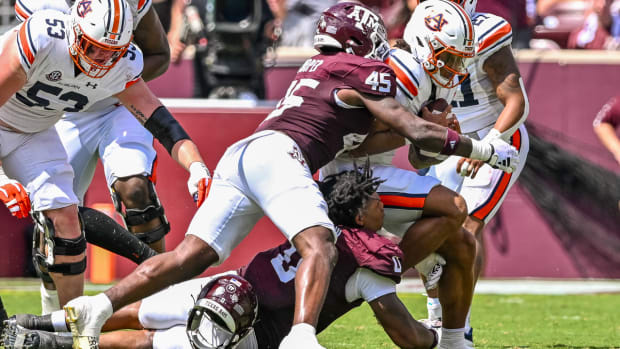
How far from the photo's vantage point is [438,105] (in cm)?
538

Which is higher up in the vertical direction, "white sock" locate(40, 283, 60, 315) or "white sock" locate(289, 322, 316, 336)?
"white sock" locate(289, 322, 316, 336)

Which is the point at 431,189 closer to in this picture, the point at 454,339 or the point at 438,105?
the point at 438,105

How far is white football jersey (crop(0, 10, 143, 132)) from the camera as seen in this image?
206 inches

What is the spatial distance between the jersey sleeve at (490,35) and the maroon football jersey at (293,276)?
1937mm

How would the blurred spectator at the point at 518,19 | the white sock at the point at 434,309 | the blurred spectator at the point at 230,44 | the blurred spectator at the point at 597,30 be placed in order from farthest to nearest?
the blurred spectator at the point at 597,30 < the blurred spectator at the point at 518,19 < the blurred spectator at the point at 230,44 < the white sock at the point at 434,309

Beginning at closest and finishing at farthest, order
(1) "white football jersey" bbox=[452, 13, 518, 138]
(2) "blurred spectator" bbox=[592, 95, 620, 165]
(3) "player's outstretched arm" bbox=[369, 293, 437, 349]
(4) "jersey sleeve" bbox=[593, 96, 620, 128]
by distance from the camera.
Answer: (3) "player's outstretched arm" bbox=[369, 293, 437, 349] < (1) "white football jersey" bbox=[452, 13, 518, 138] < (2) "blurred spectator" bbox=[592, 95, 620, 165] < (4) "jersey sleeve" bbox=[593, 96, 620, 128]

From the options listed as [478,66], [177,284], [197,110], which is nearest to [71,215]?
[177,284]

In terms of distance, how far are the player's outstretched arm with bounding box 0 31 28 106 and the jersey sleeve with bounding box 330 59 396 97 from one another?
1.62 meters

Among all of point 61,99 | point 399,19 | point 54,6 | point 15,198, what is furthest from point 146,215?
point 399,19

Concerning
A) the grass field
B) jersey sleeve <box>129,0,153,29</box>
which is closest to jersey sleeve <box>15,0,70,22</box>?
jersey sleeve <box>129,0,153,29</box>

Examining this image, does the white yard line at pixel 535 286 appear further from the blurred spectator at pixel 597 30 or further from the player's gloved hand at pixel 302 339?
the player's gloved hand at pixel 302 339

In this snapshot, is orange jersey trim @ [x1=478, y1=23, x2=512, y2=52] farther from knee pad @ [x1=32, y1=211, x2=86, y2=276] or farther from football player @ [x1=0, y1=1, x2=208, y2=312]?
knee pad @ [x1=32, y1=211, x2=86, y2=276]

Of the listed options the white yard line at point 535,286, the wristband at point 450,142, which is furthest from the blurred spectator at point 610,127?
the wristband at point 450,142

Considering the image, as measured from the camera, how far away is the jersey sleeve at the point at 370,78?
15.9 ft
